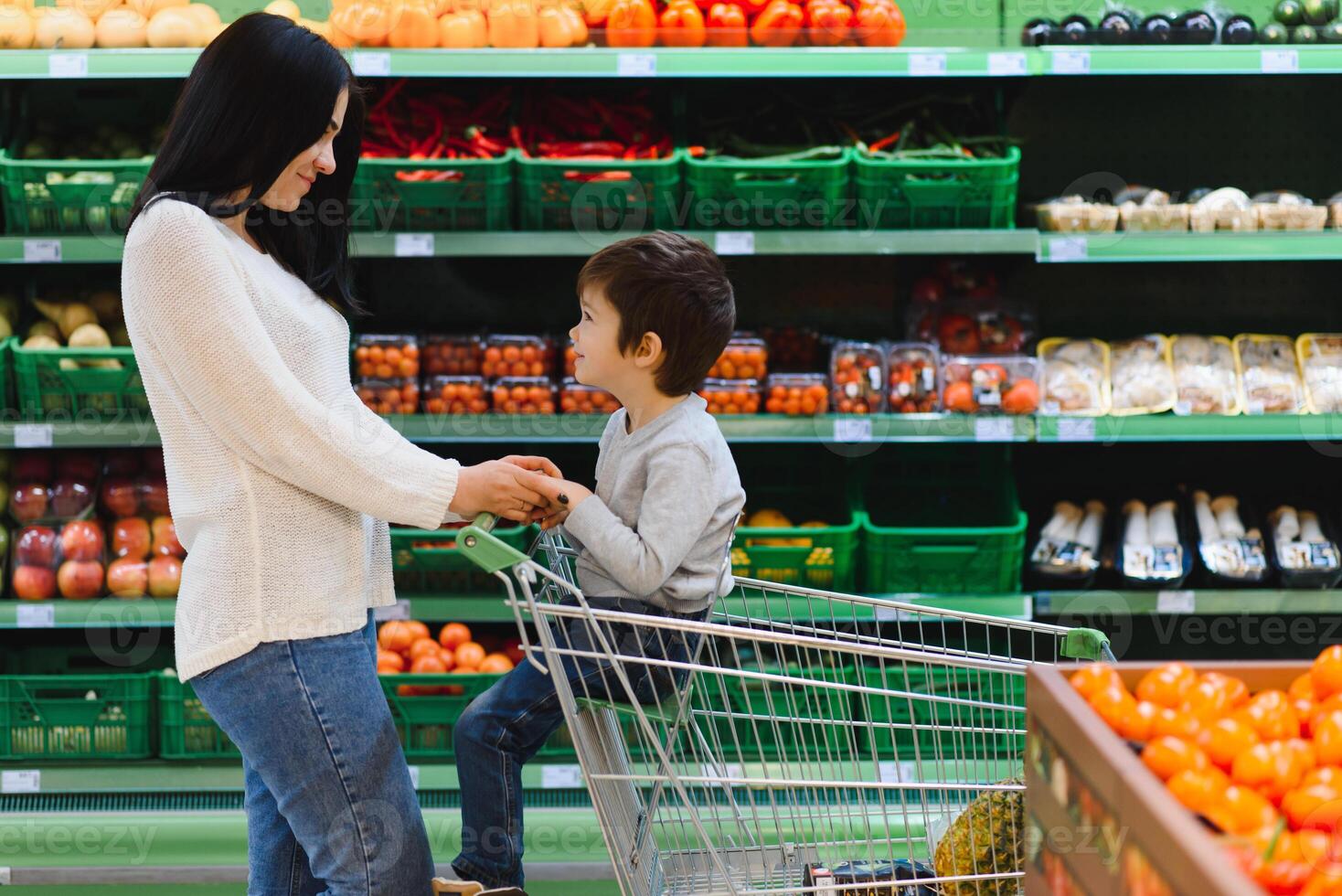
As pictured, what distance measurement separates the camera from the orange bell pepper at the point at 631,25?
3105 millimetres

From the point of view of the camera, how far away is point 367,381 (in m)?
3.17

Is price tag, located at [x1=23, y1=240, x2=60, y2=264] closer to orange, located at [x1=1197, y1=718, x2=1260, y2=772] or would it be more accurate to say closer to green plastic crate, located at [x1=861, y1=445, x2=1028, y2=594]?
green plastic crate, located at [x1=861, y1=445, x2=1028, y2=594]

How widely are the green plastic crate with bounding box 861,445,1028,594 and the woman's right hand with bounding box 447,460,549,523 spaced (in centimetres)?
158

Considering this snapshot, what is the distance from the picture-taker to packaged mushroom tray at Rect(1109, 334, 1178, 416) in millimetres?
3178

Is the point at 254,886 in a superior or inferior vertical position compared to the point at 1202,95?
inferior

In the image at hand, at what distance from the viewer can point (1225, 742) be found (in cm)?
110

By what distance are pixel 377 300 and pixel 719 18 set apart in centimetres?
125

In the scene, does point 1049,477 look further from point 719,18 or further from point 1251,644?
point 719,18

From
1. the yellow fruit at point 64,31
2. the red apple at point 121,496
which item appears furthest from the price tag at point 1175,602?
the yellow fruit at point 64,31

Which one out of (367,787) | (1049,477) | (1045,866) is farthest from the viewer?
(1049,477)

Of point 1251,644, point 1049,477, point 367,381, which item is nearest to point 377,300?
point 367,381

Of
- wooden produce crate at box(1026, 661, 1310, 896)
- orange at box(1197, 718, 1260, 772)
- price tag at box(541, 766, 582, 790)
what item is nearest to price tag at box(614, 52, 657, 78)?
price tag at box(541, 766, 582, 790)

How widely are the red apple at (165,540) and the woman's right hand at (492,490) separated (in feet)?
6.02

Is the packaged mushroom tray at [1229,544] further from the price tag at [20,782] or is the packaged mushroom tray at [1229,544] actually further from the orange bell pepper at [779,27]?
the price tag at [20,782]
